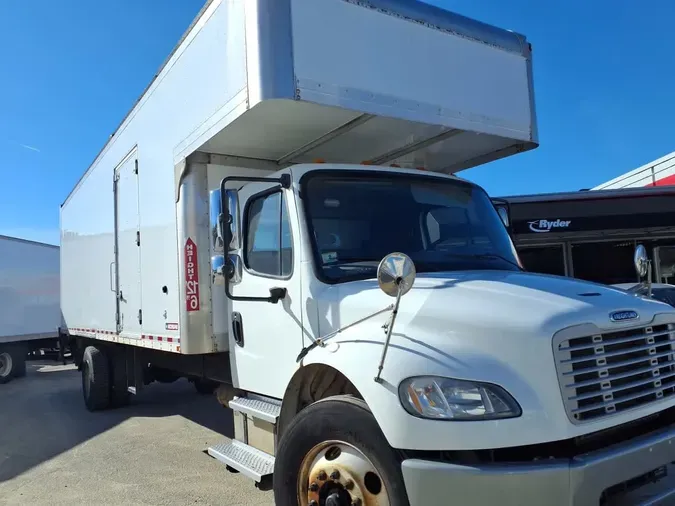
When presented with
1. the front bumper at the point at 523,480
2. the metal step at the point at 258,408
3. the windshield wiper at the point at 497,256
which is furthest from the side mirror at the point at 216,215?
the front bumper at the point at 523,480

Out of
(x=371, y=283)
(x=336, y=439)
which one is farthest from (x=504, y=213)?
(x=336, y=439)

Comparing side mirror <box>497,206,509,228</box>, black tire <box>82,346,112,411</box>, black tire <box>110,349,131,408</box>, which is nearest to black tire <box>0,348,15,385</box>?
black tire <box>82,346,112,411</box>

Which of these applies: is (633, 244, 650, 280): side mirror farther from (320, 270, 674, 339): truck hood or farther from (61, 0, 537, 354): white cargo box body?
(61, 0, 537, 354): white cargo box body

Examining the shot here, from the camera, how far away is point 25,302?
1434 cm

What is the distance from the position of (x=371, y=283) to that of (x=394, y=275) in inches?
28.7

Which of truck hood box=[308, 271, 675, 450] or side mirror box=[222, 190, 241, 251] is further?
side mirror box=[222, 190, 241, 251]

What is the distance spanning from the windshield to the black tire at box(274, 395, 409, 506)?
2.84 feet

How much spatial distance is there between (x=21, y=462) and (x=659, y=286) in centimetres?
731

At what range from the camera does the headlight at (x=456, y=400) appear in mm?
2363

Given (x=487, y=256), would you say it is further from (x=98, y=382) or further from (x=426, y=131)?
(x=98, y=382)

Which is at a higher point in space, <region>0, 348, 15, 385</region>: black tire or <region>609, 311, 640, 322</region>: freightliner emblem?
<region>609, 311, 640, 322</region>: freightliner emblem

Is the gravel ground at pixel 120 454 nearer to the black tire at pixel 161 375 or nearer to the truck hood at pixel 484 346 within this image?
the black tire at pixel 161 375

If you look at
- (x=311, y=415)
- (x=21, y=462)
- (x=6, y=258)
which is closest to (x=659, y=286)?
(x=311, y=415)

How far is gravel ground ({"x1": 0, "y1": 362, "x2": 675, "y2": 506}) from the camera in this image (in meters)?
4.76
